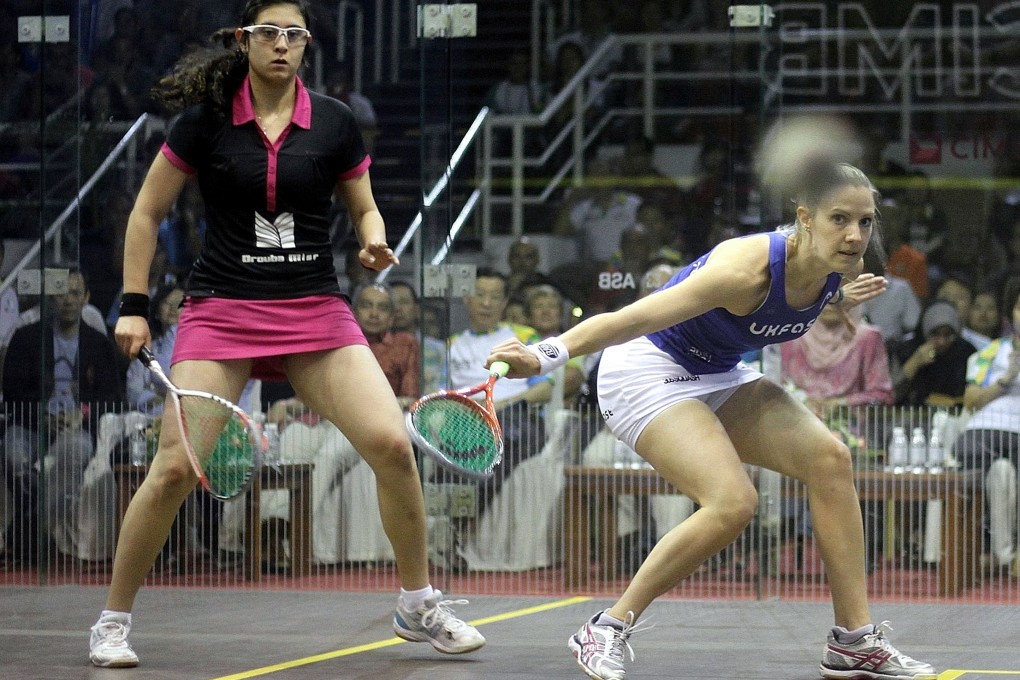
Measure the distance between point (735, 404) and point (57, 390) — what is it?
3.85 meters

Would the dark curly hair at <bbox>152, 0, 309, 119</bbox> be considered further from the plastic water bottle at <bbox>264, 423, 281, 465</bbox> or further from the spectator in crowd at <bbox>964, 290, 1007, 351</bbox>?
the spectator in crowd at <bbox>964, 290, 1007, 351</bbox>

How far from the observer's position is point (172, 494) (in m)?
4.31

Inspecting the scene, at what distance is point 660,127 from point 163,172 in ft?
12.0

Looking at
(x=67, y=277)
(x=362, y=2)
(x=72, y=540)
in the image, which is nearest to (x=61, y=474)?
(x=72, y=540)

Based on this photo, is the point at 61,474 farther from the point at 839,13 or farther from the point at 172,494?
the point at 839,13

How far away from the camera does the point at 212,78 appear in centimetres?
441

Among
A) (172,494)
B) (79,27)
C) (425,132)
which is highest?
(79,27)

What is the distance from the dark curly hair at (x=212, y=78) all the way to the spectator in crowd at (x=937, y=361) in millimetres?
3777

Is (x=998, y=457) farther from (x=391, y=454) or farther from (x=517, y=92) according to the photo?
(x=391, y=454)

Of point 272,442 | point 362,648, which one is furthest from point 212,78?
point 272,442

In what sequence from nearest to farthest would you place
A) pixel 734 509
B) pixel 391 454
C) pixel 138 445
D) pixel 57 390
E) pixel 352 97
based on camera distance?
pixel 734 509 < pixel 391 454 < pixel 138 445 < pixel 57 390 < pixel 352 97

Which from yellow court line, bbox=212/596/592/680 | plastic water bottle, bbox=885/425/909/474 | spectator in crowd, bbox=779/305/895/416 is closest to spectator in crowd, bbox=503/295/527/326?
spectator in crowd, bbox=779/305/895/416

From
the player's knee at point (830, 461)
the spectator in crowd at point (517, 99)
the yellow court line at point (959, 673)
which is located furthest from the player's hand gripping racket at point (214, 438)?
the spectator in crowd at point (517, 99)

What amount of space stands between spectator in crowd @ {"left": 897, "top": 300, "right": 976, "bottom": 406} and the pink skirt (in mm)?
3593
